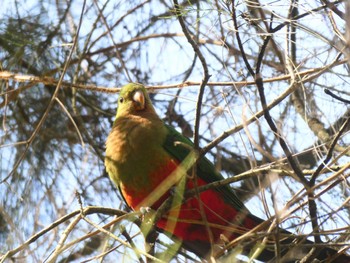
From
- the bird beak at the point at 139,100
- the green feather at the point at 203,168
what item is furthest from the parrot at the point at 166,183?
the bird beak at the point at 139,100

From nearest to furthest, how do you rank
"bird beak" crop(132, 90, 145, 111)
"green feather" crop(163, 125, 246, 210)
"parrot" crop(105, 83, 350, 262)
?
"parrot" crop(105, 83, 350, 262) < "green feather" crop(163, 125, 246, 210) < "bird beak" crop(132, 90, 145, 111)

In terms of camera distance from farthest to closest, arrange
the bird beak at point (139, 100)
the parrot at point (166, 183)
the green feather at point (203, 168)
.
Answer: the bird beak at point (139, 100)
the green feather at point (203, 168)
the parrot at point (166, 183)

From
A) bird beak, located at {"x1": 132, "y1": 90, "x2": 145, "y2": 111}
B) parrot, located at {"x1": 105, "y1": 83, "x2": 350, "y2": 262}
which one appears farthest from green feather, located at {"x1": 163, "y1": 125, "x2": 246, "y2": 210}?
bird beak, located at {"x1": 132, "y1": 90, "x2": 145, "y2": 111}

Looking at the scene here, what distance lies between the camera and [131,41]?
186 inches

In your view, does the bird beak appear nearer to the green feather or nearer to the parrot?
the parrot

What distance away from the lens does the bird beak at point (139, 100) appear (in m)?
3.94

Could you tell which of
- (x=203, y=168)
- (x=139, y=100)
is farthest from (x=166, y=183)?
(x=139, y=100)

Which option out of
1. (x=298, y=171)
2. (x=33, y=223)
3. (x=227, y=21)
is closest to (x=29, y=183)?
(x=33, y=223)

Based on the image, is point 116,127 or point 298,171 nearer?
point 298,171

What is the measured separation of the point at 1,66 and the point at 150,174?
137 centimetres

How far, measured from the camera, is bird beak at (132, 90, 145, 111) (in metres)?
3.94

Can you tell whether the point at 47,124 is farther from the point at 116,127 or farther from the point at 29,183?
the point at 116,127

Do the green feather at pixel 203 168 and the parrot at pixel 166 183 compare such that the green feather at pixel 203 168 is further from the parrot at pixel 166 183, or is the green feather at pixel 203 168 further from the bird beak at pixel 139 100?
the bird beak at pixel 139 100

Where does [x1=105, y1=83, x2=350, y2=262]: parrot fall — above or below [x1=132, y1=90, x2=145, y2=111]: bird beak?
below
